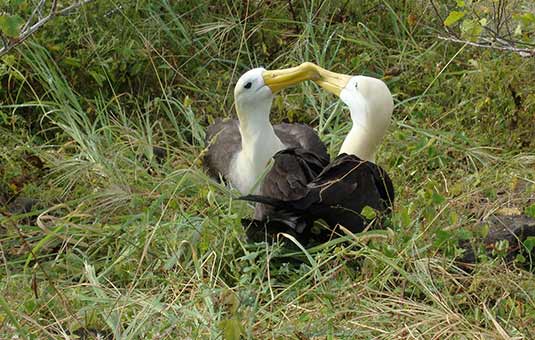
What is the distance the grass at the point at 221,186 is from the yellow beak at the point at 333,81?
427 mm

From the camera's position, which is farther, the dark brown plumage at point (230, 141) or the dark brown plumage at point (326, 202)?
the dark brown plumage at point (230, 141)

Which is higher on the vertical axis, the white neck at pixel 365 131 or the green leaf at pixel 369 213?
the green leaf at pixel 369 213

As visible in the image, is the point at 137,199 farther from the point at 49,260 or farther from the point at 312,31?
the point at 312,31

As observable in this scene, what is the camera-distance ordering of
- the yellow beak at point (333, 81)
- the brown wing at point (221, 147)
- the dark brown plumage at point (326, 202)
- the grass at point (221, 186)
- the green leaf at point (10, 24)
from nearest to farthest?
the green leaf at point (10, 24)
the grass at point (221, 186)
the dark brown plumage at point (326, 202)
the yellow beak at point (333, 81)
the brown wing at point (221, 147)

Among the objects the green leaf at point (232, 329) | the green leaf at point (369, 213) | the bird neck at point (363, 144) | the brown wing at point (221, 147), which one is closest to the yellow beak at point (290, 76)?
the brown wing at point (221, 147)

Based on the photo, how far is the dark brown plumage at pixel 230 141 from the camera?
555 cm

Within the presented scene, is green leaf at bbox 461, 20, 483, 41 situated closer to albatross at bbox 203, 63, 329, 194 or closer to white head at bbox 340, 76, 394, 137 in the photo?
white head at bbox 340, 76, 394, 137

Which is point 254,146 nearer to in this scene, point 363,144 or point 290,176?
point 363,144

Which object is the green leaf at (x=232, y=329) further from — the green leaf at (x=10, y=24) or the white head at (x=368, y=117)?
the white head at (x=368, y=117)

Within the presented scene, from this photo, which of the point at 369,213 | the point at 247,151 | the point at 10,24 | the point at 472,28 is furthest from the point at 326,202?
the point at 10,24

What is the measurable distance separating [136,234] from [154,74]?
2.16 m

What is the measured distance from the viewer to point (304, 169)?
474 cm

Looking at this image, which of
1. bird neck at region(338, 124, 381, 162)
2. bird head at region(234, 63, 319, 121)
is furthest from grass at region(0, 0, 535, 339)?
bird head at region(234, 63, 319, 121)

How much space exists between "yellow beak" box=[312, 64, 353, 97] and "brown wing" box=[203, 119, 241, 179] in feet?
1.86
